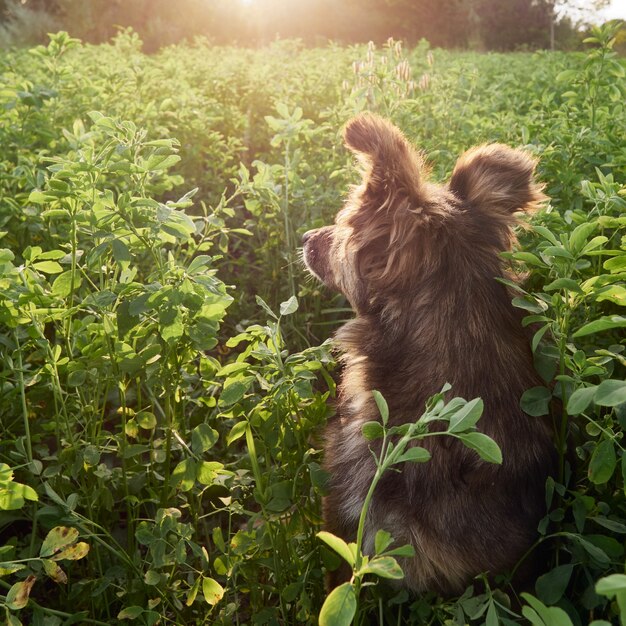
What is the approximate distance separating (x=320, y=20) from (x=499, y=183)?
140 ft

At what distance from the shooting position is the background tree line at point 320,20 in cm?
3291

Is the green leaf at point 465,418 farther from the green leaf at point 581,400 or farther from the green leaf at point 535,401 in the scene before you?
the green leaf at point 535,401

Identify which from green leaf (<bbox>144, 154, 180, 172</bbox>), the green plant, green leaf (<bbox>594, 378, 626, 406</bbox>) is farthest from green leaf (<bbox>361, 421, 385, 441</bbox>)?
green leaf (<bbox>144, 154, 180, 172</bbox>)

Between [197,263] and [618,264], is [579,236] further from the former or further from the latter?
[197,263]

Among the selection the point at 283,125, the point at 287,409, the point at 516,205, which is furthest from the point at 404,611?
the point at 283,125

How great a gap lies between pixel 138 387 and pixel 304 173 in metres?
2.94

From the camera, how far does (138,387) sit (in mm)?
2633

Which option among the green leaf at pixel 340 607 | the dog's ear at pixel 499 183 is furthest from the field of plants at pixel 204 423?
the dog's ear at pixel 499 183

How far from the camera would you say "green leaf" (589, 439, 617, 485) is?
1.62m

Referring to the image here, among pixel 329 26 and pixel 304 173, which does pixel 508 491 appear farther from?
pixel 329 26

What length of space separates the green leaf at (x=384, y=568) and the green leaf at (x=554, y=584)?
2.15 ft

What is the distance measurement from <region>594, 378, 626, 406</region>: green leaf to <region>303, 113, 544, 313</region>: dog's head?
73cm

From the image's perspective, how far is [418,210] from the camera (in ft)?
7.16

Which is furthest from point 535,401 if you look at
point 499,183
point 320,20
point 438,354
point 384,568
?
point 320,20
